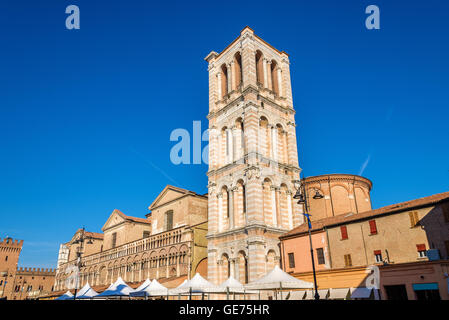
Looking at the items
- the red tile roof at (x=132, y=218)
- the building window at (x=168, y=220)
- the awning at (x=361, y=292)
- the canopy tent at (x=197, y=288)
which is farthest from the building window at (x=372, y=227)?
the red tile roof at (x=132, y=218)

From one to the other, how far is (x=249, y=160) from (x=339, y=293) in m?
13.7

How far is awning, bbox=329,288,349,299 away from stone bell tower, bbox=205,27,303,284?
253 inches

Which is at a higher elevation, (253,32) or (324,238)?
(253,32)

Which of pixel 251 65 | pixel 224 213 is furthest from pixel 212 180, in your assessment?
pixel 251 65

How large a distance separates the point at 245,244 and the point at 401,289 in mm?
12468

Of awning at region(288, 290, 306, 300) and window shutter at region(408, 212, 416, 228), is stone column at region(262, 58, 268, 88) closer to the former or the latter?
window shutter at region(408, 212, 416, 228)

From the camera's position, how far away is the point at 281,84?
38969 millimetres

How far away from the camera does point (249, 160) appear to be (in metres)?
30.8

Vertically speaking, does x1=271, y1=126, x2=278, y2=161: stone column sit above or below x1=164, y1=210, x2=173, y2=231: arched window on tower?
above

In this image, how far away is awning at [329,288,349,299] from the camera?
2190cm

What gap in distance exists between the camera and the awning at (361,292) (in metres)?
21.3

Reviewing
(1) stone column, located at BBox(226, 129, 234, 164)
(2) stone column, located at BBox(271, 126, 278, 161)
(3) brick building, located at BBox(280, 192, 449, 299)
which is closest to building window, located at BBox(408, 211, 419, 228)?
(3) brick building, located at BBox(280, 192, 449, 299)

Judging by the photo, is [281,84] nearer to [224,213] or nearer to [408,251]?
[224,213]

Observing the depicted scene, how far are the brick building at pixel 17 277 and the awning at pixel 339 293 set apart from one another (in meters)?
69.6
